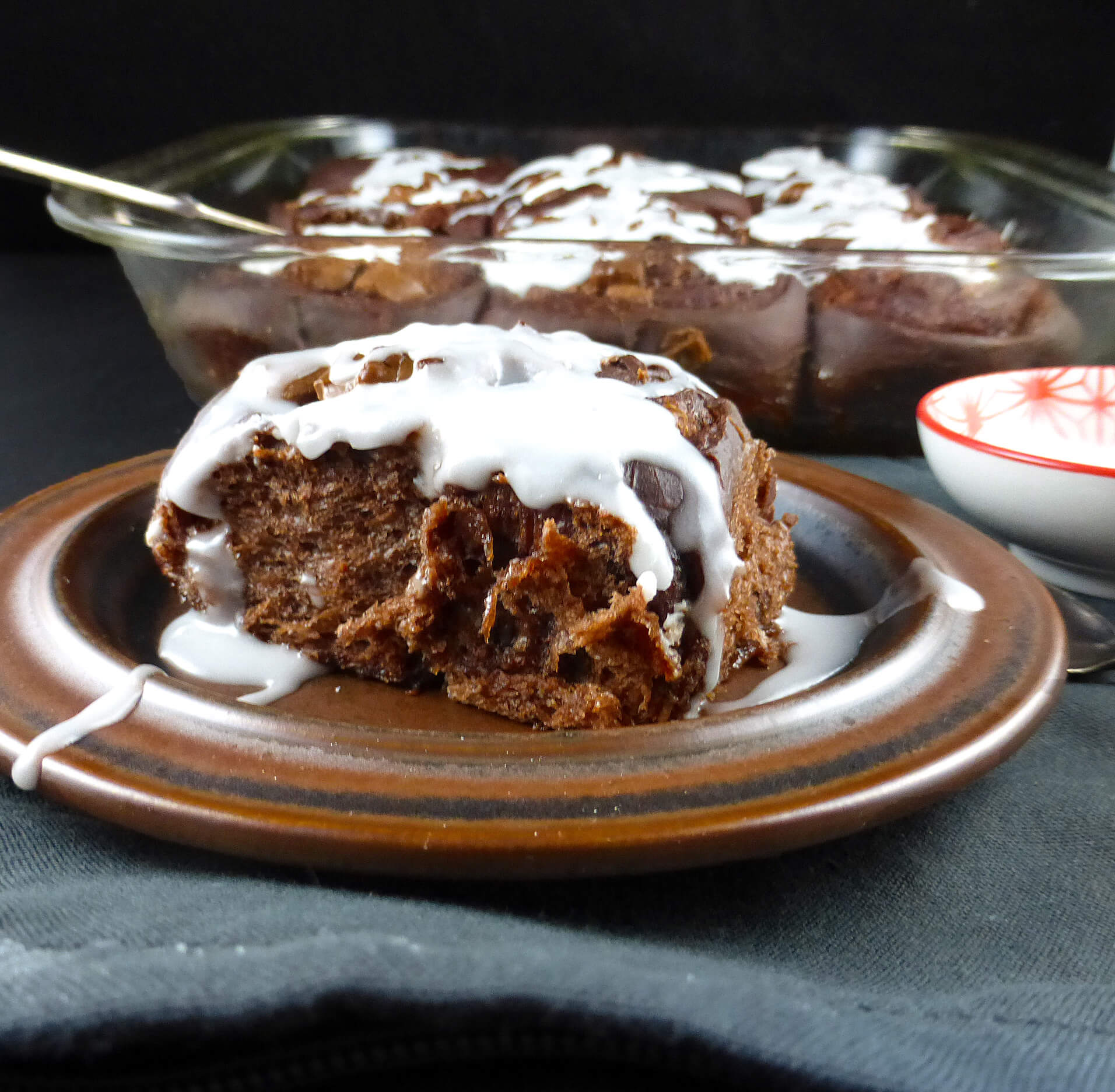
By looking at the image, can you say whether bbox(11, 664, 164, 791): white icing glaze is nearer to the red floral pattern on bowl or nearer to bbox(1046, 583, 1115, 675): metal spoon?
bbox(1046, 583, 1115, 675): metal spoon

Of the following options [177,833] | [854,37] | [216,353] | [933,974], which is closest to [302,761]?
[177,833]

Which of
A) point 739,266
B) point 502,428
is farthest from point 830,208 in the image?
point 502,428

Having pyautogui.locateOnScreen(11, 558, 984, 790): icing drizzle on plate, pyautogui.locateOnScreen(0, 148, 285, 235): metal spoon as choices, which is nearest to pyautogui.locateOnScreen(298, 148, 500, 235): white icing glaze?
pyautogui.locateOnScreen(0, 148, 285, 235): metal spoon

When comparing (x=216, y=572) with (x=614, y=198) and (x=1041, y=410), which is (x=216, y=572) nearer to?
(x=1041, y=410)

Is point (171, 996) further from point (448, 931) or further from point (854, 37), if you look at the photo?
point (854, 37)

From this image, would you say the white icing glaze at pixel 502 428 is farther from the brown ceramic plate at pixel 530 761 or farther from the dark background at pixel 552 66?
the dark background at pixel 552 66
